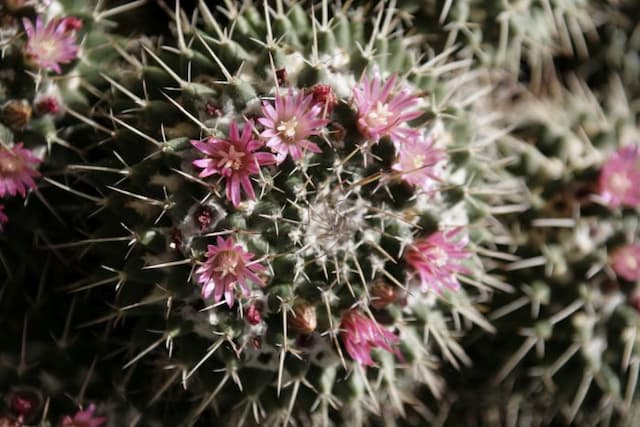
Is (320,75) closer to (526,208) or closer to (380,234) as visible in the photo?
(380,234)

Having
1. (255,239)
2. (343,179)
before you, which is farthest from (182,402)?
(343,179)

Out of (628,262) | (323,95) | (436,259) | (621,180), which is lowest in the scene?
(628,262)

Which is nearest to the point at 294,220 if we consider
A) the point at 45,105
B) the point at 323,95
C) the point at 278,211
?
the point at 278,211

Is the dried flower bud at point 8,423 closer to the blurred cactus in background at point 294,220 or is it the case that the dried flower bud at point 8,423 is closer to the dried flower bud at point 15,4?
the blurred cactus in background at point 294,220

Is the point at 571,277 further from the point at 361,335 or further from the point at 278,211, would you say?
the point at 278,211

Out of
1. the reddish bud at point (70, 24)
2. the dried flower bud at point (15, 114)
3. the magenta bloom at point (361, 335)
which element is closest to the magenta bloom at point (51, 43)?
the reddish bud at point (70, 24)

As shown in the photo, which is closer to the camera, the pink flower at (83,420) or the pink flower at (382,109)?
the pink flower at (382,109)
